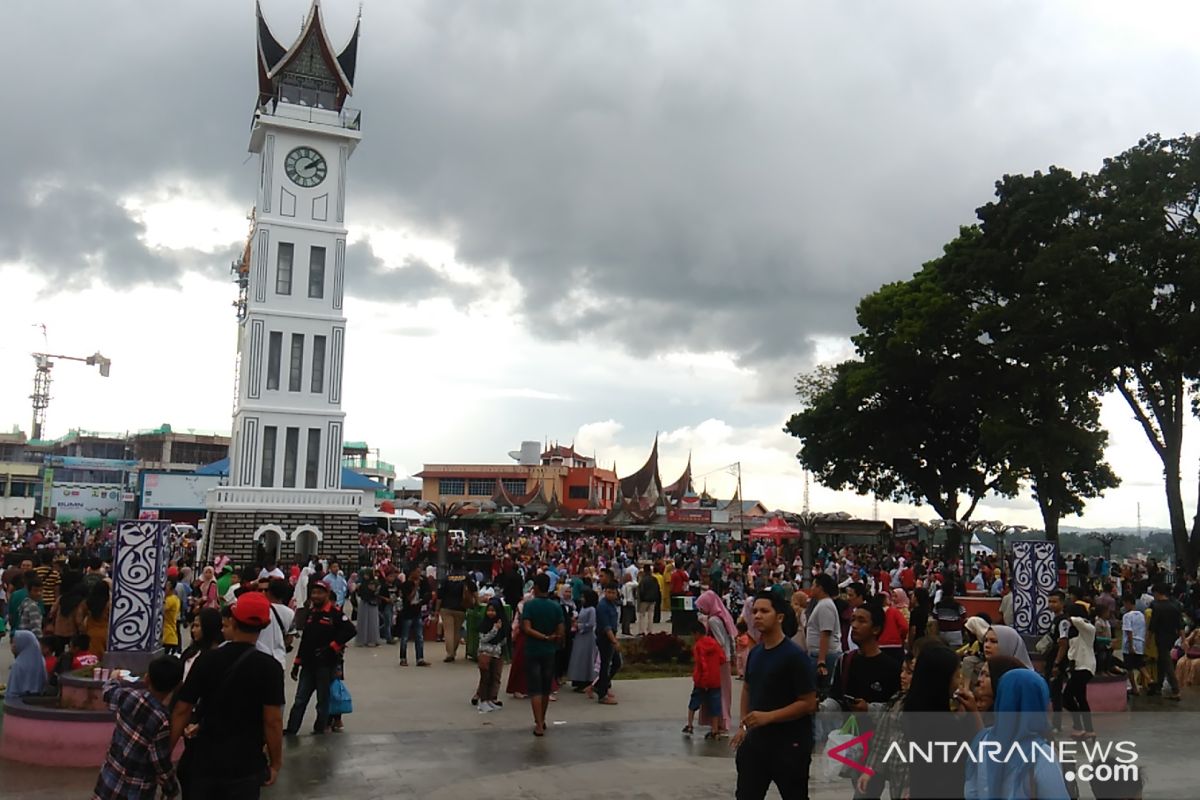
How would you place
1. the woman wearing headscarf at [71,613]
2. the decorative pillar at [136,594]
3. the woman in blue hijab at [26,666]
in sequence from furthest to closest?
the woman wearing headscarf at [71,613] → the decorative pillar at [136,594] → the woman in blue hijab at [26,666]

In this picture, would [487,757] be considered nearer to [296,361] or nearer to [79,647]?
[79,647]

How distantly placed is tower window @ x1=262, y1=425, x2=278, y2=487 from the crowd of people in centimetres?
1643

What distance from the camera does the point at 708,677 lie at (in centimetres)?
988

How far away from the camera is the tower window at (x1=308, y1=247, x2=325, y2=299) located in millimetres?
37969

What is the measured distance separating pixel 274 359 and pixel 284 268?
3.51 m

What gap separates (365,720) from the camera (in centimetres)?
1059

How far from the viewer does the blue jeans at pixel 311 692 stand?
9.59 m

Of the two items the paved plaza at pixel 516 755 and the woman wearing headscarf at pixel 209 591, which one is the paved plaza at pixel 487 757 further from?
the woman wearing headscarf at pixel 209 591

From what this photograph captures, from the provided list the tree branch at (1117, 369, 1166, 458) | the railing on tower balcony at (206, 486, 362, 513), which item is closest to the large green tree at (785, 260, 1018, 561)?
the tree branch at (1117, 369, 1166, 458)

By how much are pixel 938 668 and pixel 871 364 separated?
3529 centimetres

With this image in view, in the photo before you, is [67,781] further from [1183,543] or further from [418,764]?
[1183,543]

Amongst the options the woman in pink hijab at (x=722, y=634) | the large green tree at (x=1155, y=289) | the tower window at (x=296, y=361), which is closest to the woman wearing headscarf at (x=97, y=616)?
the woman in pink hijab at (x=722, y=634)

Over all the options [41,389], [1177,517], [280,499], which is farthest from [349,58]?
[41,389]

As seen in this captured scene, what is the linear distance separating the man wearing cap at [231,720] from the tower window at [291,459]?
112 feet
